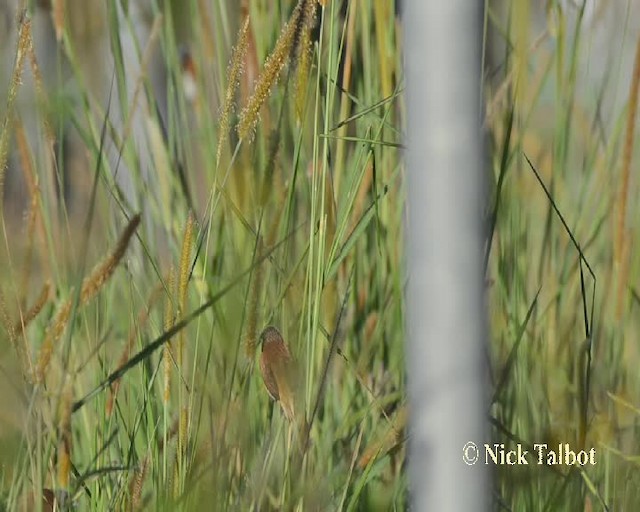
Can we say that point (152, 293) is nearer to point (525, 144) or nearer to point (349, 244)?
point (349, 244)

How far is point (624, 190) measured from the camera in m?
0.73

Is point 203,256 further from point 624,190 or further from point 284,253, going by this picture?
point 624,190

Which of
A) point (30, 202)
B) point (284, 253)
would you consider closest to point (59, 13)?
point (30, 202)

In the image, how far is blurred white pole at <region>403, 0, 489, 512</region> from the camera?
442 mm

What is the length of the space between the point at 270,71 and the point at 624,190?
27 centimetres

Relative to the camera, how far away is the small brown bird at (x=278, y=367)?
0.66 meters

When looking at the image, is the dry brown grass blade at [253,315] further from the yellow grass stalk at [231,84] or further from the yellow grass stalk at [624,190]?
the yellow grass stalk at [624,190]

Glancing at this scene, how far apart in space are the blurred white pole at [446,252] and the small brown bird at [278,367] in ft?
0.58

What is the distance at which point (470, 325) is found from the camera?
0.46 metres


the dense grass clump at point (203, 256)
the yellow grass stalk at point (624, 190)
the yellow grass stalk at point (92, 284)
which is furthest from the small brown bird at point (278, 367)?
the yellow grass stalk at point (624, 190)

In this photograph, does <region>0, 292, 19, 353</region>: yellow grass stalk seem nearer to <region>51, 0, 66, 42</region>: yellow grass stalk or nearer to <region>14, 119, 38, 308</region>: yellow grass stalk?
<region>14, 119, 38, 308</region>: yellow grass stalk

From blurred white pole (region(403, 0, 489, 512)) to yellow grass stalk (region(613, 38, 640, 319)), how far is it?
0.30m

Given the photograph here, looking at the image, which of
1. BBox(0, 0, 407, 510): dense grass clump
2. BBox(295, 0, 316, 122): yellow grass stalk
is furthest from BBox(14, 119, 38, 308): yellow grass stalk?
BBox(295, 0, 316, 122): yellow grass stalk

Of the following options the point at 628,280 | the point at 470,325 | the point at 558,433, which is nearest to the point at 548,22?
the point at 628,280
